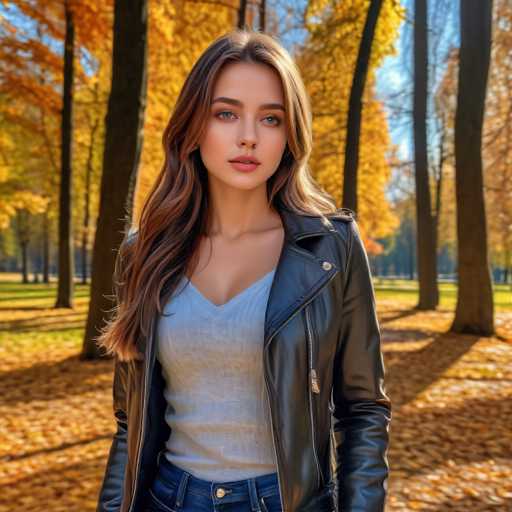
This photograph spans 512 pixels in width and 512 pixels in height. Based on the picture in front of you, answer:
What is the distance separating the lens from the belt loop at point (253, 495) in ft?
5.56

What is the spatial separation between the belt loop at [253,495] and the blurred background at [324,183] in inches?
56.4

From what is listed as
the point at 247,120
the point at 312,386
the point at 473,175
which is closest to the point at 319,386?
the point at 312,386

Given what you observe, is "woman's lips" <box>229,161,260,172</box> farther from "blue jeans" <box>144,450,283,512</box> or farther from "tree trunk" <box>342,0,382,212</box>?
"tree trunk" <box>342,0,382,212</box>

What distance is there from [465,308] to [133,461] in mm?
10929

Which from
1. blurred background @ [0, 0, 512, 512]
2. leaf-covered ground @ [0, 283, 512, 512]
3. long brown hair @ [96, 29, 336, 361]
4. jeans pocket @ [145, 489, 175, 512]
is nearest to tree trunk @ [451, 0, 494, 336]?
blurred background @ [0, 0, 512, 512]

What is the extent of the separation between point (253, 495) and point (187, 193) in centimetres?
109

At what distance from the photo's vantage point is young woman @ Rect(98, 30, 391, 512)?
1.71 m

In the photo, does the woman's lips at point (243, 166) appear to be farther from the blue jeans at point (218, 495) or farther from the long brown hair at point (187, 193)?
the blue jeans at point (218, 495)

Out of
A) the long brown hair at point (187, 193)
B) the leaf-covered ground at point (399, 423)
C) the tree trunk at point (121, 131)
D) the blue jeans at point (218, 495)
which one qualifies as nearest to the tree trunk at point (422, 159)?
the leaf-covered ground at point (399, 423)

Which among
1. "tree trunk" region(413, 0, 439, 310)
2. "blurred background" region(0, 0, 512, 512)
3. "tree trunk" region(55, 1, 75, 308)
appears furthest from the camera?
"tree trunk" region(413, 0, 439, 310)

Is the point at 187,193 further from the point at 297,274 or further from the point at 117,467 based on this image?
the point at 117,467

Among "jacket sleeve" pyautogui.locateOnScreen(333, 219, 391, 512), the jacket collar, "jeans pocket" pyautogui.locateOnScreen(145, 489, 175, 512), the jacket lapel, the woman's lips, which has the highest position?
the woman's lips

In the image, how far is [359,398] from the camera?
1.77m

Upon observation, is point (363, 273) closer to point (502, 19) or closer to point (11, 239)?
point (502, 19)
